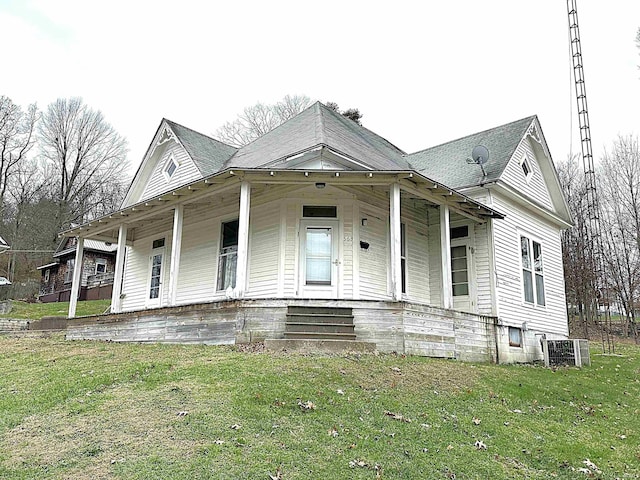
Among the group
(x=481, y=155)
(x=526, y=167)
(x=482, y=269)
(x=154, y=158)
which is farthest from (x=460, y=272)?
(x=154, y=158)

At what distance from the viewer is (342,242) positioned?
1203 cm

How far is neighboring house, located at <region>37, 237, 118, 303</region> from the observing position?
32562 millimetres

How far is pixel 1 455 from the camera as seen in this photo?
464 cm

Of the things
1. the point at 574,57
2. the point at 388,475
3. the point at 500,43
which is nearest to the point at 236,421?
the point at 388,475

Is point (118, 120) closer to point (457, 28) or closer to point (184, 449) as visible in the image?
point (457, 28)

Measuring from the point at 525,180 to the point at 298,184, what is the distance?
26.2 ft

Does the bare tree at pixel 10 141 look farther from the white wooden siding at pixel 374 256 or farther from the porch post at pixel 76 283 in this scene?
the white wooden siding at pixel 374 256

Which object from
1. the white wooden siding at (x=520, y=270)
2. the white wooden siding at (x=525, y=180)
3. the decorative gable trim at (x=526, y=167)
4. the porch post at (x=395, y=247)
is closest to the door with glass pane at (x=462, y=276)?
the white wooden siding at (x=520, y=270)

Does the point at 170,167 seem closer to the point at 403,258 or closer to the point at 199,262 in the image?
the point at 199,262

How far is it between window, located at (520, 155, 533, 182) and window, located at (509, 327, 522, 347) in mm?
4979

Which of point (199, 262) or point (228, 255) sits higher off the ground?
point (228, 255)

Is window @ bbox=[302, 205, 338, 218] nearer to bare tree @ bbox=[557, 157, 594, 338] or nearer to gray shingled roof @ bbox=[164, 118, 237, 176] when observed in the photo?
gray shingled roof @ bbox=[164, 118, 237, 176]

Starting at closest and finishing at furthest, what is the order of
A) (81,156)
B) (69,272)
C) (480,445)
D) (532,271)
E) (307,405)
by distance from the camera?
(480,445)
(307,405)
(532,271)
(69,272)
(81,156)

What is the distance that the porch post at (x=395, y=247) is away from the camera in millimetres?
10047
